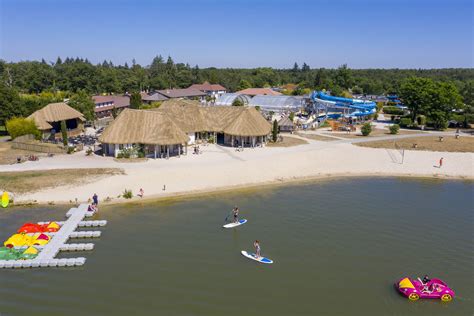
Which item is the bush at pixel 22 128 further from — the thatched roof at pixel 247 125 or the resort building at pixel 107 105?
the thatched roof at pixel 247 125

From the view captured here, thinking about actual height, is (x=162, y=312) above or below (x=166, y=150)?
below

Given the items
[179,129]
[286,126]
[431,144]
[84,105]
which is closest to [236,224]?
[179,129]

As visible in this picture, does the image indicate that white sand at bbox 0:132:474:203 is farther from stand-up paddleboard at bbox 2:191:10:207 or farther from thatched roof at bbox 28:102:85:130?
thatched roof at bbox 28:102:85:130

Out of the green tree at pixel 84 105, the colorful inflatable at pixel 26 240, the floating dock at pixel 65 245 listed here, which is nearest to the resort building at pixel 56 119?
the green tree at pixel 84 105

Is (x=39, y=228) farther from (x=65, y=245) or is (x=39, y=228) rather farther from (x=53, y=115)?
(x=53, y=115)

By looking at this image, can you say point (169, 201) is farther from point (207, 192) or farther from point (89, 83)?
point (89, 83)

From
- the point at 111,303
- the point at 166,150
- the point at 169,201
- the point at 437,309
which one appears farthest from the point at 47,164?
the point at 437,309

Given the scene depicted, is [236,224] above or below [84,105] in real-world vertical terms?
below
